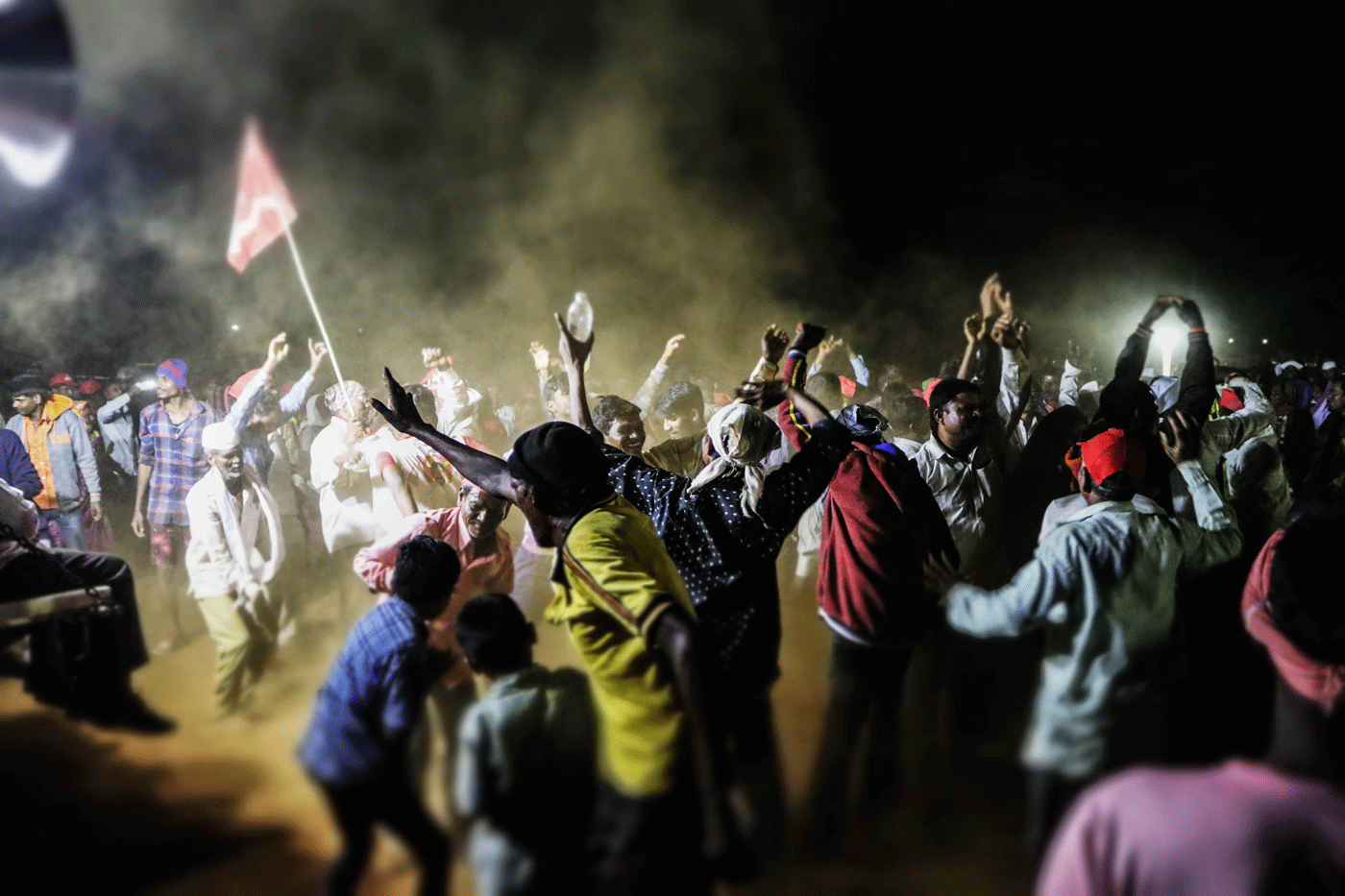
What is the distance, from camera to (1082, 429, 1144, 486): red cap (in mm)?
2426

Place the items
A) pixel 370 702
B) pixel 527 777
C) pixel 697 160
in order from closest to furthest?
pixel 527 777 → pixel 370 702 → pixel 697 160

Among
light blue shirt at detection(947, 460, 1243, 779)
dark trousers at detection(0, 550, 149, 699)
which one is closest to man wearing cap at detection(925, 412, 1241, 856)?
light blue shirt at detection(947, 460, 1243, 779)

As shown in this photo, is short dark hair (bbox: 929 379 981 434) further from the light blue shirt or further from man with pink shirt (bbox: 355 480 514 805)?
man with pink shirt (bbox: 355 480 514 805)

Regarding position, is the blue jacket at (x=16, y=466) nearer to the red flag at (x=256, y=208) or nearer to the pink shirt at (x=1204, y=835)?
the red flag at (x=256, y=208)

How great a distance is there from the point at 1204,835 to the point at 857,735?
5.07ft

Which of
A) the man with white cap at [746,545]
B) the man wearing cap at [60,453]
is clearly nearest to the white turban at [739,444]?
the man with white cap at [746,545]

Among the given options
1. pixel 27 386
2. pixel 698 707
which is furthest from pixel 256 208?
pixel 698 707

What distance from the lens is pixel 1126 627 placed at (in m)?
2.33

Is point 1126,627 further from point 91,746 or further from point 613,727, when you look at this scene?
point 91,746

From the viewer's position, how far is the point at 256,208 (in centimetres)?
481

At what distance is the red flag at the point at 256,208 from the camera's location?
4773 millimetres

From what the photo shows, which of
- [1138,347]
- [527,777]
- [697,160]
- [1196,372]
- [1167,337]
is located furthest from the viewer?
[1167,337]

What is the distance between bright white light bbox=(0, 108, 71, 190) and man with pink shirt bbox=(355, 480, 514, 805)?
4.16 m

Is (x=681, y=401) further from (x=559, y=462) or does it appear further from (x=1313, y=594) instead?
(x=1313, y=594)
